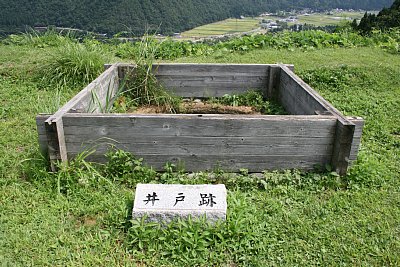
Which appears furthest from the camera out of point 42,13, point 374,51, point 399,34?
point 42,13

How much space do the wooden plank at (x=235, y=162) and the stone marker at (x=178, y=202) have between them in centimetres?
57

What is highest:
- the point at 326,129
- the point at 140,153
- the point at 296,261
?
the point at 326,129

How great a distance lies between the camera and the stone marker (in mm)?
2428

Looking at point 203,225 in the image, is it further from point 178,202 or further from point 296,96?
point 296,96

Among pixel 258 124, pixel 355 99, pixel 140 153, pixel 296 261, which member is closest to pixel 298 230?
pixel 296 261

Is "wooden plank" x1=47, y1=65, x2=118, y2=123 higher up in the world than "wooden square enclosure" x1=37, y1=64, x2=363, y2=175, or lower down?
higher up

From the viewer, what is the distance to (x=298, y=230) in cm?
251

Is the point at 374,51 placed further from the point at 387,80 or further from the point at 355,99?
the point at 355,99

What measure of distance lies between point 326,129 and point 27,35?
26.5ft

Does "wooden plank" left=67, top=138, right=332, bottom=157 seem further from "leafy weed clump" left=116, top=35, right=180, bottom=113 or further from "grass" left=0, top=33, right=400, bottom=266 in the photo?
"leafy weed clump" left=116, top=35, right=180, bottom=113

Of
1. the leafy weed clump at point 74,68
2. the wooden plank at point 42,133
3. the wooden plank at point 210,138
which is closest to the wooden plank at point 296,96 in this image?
the wooden plank at point 210,138

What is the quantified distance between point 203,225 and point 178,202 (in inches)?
9.3

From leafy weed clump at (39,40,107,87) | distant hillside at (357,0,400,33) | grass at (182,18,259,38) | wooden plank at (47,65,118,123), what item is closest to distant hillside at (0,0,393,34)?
grass at (182,18,259,38)

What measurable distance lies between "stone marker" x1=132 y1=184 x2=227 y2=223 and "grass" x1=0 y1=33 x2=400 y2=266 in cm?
8
